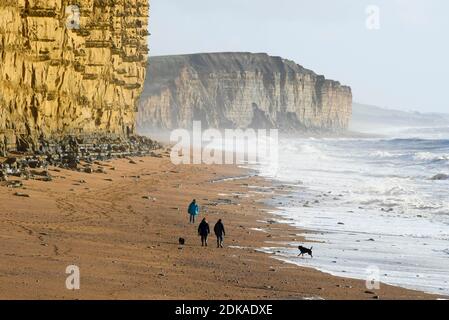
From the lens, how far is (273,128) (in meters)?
178

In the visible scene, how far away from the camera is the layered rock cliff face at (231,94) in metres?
153

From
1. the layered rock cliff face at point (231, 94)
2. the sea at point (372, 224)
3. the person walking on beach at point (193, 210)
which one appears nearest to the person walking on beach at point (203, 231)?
the sea at point (372, 224)

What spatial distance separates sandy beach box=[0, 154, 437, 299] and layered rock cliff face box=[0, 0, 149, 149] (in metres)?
4.00

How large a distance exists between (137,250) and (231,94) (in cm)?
15692

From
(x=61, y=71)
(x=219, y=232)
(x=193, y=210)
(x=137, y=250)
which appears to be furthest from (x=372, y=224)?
(x=61, y=71)

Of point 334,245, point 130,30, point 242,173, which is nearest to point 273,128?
point 130,30

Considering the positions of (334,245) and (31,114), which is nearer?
(334,245)

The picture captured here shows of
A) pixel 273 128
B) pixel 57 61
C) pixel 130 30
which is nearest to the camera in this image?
pixel 57 61

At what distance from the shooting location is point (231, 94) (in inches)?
6885

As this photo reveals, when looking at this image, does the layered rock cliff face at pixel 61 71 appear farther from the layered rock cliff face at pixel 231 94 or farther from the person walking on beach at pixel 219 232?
the layered rock cliff face at pixel 231 94

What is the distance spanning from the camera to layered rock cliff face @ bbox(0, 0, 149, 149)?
108 feet
